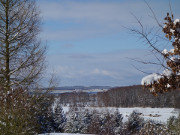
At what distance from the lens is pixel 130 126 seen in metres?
31.9

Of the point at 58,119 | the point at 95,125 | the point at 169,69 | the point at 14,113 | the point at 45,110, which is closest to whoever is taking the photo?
the point at 169,69

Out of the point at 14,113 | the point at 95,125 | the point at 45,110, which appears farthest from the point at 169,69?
the point at 95,125

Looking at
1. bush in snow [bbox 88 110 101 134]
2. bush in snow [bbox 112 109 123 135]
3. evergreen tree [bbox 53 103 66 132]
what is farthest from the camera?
evergreen tree [bbox 53 103 66 132]

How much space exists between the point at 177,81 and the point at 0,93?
16.0 feet

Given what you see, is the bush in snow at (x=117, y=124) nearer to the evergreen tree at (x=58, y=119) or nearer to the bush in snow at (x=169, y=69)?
the evergreen tree at (x=58, y=119)

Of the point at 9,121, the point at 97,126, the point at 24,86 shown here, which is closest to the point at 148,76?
the point at 9,121

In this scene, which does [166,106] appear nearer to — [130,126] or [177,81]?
[130,126]

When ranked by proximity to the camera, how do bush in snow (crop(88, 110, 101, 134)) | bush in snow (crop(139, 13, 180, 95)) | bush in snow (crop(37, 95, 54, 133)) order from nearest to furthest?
bush in snow (crop(139, 13, 180, 95)) < bush in snow (crop(37, 95, 54, 133)) < bush in snow (crop(88, 110, 101, 134))

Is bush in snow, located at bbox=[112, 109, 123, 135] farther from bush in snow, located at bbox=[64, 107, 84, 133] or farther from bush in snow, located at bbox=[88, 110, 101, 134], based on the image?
bush in snow, located at bbox=[64, 107, 84, 133]

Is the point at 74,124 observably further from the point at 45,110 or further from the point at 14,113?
the point at 14,113

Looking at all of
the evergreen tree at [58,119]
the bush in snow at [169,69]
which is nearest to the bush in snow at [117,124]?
the evergreen tree at [58,119]

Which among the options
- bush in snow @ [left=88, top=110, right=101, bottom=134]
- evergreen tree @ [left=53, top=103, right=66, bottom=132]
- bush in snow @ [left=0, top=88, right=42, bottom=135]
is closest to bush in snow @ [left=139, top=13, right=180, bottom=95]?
bush in snow @ [left=0, top=88, right=42, bottom=135]

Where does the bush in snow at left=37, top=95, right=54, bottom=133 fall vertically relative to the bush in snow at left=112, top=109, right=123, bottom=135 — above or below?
above

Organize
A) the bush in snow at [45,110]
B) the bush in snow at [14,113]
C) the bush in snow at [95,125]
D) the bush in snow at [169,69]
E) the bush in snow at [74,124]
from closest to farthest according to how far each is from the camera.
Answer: the bush in snow at [169,69] < the bush in snow at [14,113] < the bush in snow at [45,110] < the bush in snow at [95,125] < the bush in snow at [74,124]
